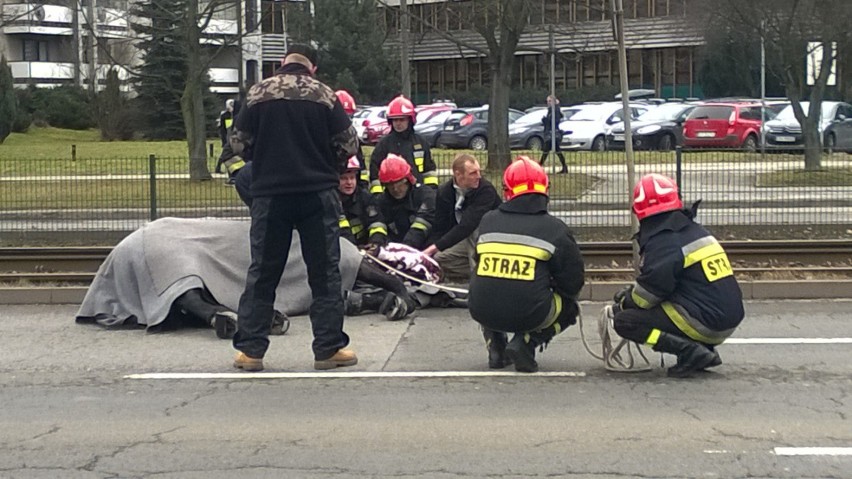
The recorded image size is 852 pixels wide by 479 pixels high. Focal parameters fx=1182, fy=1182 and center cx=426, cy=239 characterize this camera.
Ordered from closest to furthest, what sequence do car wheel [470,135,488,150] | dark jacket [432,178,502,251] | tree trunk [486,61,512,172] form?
dark jacket [432,178,502,251] → tree trunk [486,61,512,172] → car wheel [470,135,488,150]

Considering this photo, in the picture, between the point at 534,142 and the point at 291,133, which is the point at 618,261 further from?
the point at 534,142

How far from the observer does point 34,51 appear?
60.5 meters

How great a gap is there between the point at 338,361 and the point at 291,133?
5.49ft

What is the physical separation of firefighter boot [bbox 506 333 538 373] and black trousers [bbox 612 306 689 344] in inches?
24.6

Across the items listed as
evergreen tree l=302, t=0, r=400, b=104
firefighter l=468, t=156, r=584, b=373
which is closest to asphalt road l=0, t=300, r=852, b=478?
firefighter l=468, t=156, r=584, b=373

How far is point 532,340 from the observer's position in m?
8.20

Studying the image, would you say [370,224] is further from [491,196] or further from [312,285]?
[312,285]

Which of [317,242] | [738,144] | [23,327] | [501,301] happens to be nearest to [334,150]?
[317,242]

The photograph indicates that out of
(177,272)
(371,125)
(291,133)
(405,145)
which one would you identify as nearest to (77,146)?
(371,125)

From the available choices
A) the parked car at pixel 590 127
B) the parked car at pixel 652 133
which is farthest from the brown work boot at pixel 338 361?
the parked car at pixel 652 133

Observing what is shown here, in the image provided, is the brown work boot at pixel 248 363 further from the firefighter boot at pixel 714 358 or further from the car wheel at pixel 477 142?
the car wheel at pixel 477 142

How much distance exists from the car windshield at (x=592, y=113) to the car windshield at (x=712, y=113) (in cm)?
265

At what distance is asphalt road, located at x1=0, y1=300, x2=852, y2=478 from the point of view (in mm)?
6094

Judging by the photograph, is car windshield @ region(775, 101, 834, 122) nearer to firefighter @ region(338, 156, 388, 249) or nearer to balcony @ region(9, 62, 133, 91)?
→ firefighter @ region(338, 156, 388, 249)
